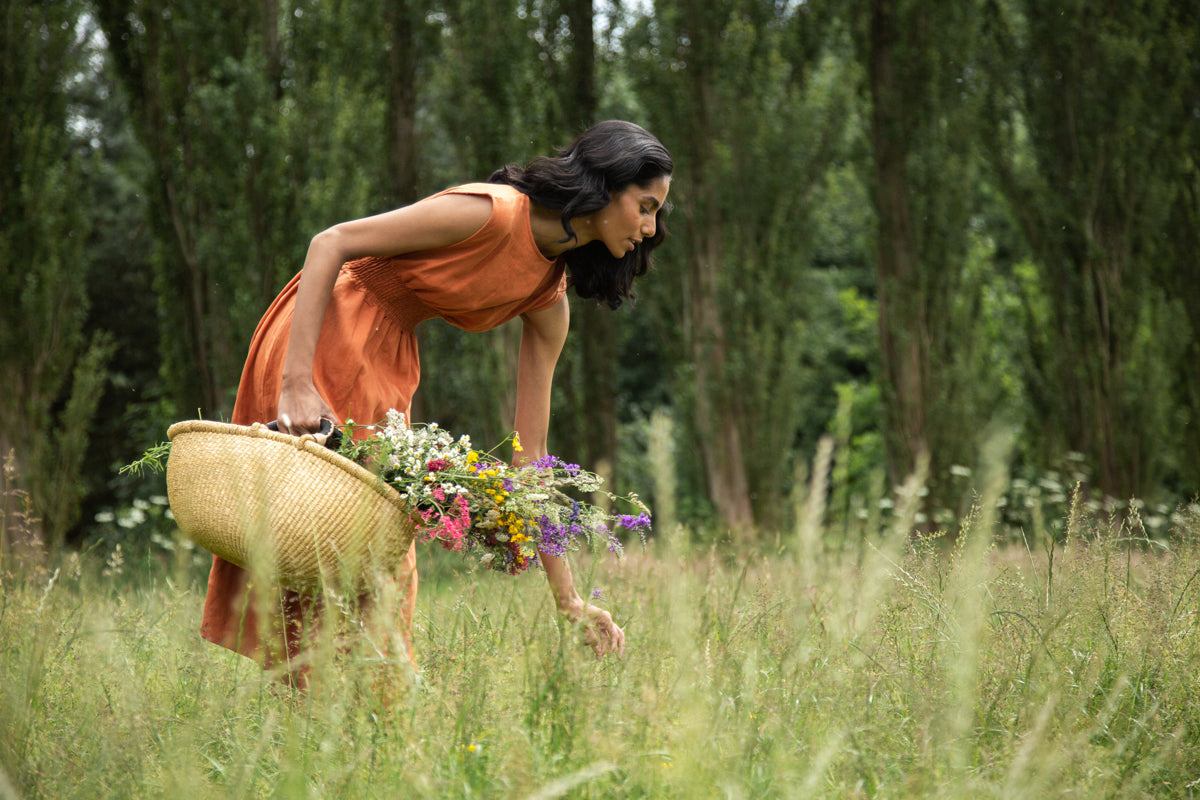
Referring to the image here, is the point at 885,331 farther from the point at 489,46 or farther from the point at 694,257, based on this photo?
the point at 489,46

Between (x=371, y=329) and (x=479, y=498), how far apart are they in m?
0.62

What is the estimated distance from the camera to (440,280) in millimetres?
2393

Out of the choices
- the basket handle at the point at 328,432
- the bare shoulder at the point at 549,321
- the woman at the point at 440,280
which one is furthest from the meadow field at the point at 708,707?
the bare shoulder at the point at 549,321

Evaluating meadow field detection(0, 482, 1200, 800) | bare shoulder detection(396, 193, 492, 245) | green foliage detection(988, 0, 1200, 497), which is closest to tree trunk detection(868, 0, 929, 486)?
green foliage detection(988, 0, 1200, 497)

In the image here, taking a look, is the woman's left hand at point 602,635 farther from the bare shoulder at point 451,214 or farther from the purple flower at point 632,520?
the bare shoulder at point 451,214

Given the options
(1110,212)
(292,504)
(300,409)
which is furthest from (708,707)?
(1110,212)

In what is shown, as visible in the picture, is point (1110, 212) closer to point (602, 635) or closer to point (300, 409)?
point (602, 635)

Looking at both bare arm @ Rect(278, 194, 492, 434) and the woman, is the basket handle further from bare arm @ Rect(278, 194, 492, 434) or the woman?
the woman

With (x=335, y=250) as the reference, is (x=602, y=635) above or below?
below

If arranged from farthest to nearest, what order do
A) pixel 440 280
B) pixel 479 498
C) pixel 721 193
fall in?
pixel 721 193 < pixel 440 280 < pixel 479 498

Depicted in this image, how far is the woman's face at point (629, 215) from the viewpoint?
243 centimetres

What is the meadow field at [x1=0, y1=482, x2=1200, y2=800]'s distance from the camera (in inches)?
67.7

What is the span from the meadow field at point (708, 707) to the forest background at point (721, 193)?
14.7ft

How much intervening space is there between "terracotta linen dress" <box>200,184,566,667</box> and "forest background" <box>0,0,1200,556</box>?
15.1 feet
